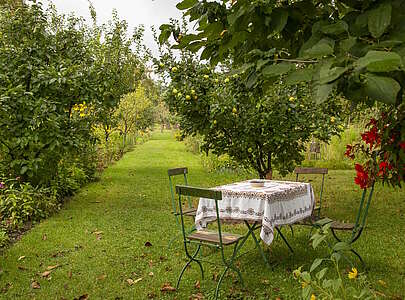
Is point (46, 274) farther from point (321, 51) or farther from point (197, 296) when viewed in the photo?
point (321, 51)

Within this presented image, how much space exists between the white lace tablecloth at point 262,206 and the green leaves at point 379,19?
10.9 ft

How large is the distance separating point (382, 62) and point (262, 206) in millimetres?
3707

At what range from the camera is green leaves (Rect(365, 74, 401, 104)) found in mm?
813

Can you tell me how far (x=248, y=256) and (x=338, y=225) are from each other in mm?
1115

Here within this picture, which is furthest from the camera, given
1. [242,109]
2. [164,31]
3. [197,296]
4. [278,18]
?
[242,109]

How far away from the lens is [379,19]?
3.61 ft

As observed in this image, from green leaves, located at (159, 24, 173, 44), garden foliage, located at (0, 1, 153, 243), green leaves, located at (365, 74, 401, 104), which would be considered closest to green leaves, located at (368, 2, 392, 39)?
green leaves, located at (365, 74, 401, 104)

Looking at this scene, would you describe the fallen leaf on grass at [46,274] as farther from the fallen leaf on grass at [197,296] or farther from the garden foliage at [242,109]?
the garden foliage at [242,109]

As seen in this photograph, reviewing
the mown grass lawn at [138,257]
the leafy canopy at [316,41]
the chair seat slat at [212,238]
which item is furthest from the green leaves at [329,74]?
the chair seat slat at [212,238]

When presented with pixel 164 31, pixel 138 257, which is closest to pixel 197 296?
pixel 138 257

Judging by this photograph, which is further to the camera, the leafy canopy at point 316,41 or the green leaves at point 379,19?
the green leaves at point 379,19

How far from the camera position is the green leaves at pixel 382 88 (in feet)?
2.67

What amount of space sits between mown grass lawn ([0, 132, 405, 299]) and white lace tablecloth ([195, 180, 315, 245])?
0.53m

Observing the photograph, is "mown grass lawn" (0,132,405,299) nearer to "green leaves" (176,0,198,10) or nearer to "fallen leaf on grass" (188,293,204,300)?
"fallen leaf on grass" (188,293,204,300)
